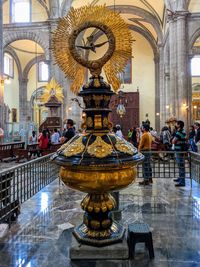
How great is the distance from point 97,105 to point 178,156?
4.42 m

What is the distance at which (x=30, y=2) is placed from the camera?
21.0 meters

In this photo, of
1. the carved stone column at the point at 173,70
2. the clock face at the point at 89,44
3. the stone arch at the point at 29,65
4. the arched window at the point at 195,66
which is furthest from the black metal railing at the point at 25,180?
the stone arch at the point at 29,65

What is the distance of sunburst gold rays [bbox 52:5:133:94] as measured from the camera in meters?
3.47

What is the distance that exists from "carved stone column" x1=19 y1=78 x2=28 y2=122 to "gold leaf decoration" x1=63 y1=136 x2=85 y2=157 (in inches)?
1130

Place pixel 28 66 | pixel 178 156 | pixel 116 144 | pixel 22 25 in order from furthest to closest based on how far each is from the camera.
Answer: pixel 28 66, pixel 22 25, pixel 178 156, pixel 116 144

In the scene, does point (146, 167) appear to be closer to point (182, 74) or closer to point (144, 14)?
point (182, 74)

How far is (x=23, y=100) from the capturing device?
31.3 metres

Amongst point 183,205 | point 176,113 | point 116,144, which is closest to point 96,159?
point 116,144

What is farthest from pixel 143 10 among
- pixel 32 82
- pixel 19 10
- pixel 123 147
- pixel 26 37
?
pixel 123 147

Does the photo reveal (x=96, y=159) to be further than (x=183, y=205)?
No

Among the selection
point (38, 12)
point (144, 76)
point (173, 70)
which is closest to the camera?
point (173, 70)

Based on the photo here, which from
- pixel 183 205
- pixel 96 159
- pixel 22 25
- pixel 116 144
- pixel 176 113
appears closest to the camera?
pixel 96 159

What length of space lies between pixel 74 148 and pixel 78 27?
56.0 inches

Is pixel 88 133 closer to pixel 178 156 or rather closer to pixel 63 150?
pixel 63 150
